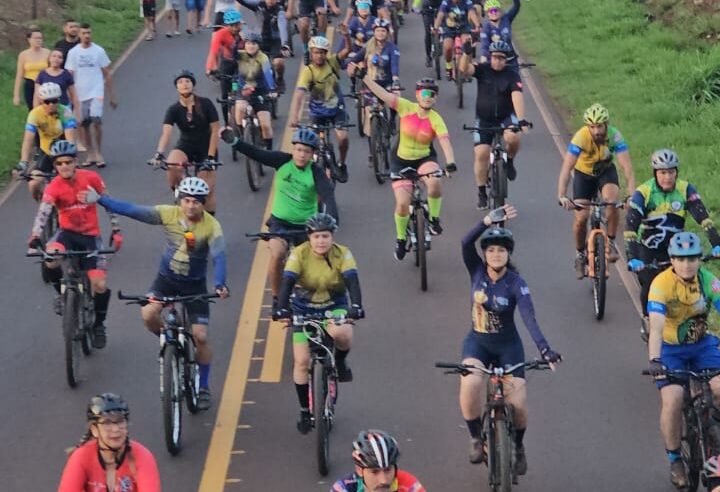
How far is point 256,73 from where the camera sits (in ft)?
69.6

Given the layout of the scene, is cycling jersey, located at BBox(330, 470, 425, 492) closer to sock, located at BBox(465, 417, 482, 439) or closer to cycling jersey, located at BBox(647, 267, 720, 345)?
sock, located at BBox(465, 417, 482, 439)

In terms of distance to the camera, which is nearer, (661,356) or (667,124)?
(661,356)

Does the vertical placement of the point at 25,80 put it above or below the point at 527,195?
above

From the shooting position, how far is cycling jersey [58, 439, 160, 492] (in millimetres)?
9555

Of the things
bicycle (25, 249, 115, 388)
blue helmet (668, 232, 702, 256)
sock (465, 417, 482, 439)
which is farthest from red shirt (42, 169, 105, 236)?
blue helmet (668, 232, 702, 256)

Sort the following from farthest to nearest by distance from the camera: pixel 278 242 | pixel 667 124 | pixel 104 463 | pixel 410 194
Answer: pixel 667 124, pixel 410 194, pixel 278 242, pixel 104 463

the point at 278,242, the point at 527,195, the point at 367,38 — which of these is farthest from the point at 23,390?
the point at 367,38

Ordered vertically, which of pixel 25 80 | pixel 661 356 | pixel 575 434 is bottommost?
pixel 575 434

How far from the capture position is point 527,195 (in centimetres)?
2070

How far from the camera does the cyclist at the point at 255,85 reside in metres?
21.0

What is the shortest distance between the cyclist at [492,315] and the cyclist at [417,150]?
5.24 m

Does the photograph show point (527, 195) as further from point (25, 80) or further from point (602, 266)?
point (25, 80)

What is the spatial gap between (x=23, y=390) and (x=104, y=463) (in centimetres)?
474

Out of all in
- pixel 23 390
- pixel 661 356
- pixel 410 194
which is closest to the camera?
pixel 661 356
